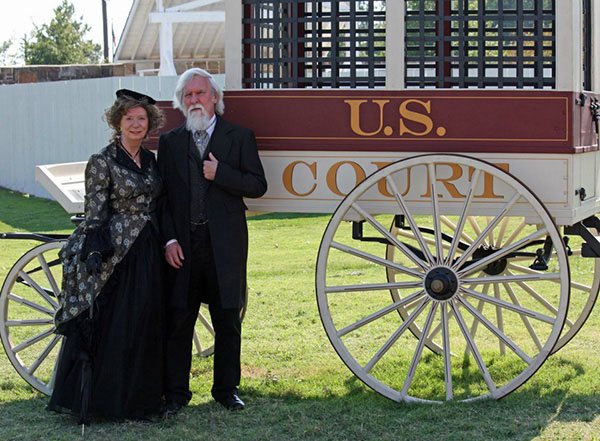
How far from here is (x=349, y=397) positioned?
639 cm

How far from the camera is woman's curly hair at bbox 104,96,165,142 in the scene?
237 inches

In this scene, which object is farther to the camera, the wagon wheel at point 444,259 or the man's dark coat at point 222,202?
the man's dark coat at point 222,202

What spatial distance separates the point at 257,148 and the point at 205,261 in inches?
25.8

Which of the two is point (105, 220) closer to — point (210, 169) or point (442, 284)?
point (210, 169)

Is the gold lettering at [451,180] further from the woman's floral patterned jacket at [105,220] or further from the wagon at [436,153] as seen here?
the woman's floral patterned jacket at [105,220]

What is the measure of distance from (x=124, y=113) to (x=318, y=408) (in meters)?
1.70

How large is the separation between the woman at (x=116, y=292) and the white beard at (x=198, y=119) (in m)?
0.22

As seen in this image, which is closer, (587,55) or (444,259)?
(444,259)

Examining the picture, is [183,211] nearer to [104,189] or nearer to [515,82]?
[104,189]

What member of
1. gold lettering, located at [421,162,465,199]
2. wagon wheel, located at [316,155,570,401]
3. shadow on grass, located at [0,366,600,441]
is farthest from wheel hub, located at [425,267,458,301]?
shadow on grass, located at [0,366,600,441]

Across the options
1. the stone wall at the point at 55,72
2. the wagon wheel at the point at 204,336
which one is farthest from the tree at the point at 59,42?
the wagon wheel at the point at 204,336

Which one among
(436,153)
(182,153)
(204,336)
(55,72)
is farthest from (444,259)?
(55,72)

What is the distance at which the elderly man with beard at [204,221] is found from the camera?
603 centimetres

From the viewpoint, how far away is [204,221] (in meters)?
6.07
